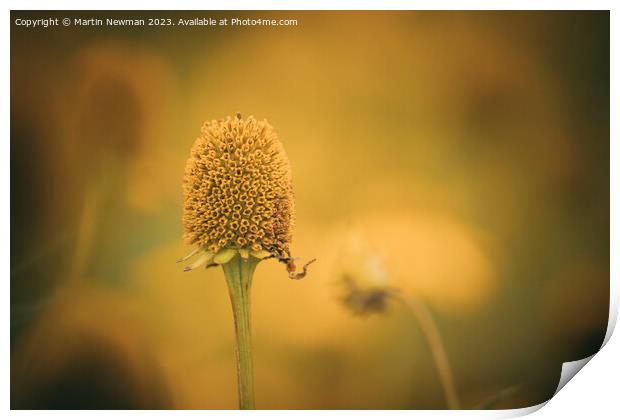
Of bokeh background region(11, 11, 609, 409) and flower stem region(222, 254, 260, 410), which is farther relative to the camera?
bokeh background region(11, 11, 609, 409)

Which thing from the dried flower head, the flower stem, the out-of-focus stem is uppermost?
the dried flower head

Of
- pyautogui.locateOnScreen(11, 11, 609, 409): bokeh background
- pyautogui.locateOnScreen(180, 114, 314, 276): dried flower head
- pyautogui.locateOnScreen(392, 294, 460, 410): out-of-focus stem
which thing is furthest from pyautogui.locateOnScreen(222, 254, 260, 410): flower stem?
pyautogui.locateOnScreen(392, 294, 460, 410): out-of-focus stem

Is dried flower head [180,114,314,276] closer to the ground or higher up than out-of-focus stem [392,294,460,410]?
higher up

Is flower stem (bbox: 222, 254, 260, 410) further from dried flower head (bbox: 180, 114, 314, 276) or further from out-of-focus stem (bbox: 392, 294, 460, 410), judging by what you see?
out-of-focus stem (bbox: 392, 294, 460, 410)

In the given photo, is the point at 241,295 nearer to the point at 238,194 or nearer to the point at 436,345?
the point at 238,194
